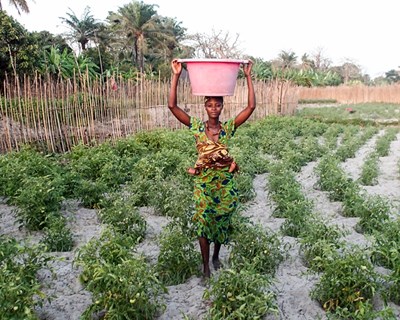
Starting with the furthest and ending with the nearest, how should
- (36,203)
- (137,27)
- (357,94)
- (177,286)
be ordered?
(137,27) → (357,94) → (36,203) → (177,286)

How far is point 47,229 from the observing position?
12.5 feet

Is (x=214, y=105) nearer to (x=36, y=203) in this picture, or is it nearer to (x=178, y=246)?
(x=178, y=246)

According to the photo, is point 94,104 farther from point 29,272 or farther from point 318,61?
point 318,61

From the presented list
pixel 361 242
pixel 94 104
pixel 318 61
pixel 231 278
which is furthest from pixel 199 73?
pixel 318 61

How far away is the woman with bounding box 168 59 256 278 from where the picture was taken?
2947 mm

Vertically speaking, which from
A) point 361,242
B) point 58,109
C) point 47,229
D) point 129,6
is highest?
point 129,6

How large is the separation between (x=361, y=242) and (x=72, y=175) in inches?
139

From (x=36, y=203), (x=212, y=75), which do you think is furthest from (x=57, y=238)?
(x=212, y=75)

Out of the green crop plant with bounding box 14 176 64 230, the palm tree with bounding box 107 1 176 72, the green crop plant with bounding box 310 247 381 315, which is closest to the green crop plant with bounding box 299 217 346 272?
the green crop plant with bounding box 310 247 381 315

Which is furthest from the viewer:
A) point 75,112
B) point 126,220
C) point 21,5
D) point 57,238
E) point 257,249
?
point 21,5

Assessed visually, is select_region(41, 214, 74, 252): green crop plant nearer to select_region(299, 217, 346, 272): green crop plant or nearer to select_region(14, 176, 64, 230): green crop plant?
select_region(14, 176, 64, 230): green crop plant

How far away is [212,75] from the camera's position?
8.93 feet

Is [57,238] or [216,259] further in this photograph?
[57,238]

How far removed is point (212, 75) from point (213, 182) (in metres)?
0.80
